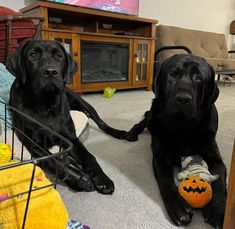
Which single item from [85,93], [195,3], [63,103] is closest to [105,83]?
[85,93]

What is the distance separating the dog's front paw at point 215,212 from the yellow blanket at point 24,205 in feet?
1.30

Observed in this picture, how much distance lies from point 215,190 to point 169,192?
0.46ft

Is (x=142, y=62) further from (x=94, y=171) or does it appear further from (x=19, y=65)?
(x=94, y=171)

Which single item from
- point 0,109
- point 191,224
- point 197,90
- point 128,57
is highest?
point 128,57

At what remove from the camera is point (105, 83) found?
Answer: 280cm

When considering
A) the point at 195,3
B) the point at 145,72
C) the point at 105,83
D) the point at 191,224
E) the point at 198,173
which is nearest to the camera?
the point at 191,224

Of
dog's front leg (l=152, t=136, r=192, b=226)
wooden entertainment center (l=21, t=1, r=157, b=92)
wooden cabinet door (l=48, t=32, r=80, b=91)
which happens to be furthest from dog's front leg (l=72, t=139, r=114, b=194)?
wooden entertainment center (l=21, t=1, r=157, b=92)

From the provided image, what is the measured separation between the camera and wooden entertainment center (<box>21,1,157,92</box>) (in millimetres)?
2434

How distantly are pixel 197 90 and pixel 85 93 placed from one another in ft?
6.63

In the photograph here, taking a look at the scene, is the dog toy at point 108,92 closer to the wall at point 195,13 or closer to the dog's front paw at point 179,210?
the wall at point 195,13

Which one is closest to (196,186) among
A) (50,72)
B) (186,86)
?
(186,86)

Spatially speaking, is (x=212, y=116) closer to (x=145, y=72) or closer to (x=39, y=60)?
(x=39, y=60)

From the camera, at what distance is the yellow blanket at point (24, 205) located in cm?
46

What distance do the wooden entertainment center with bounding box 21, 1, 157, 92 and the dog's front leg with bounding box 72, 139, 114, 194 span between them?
63.6 inches
